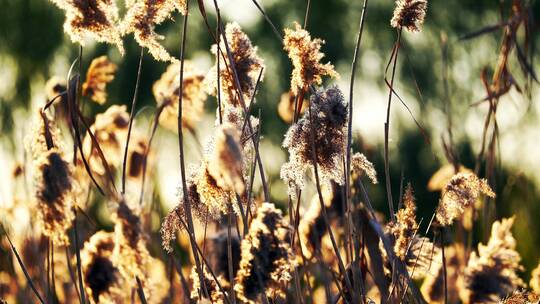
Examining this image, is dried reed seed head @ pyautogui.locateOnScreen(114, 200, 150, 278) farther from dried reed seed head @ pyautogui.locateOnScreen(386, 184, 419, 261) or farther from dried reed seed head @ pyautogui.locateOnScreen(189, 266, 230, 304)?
dried reed seed head @ pyautogui.locateOnScreen(386, 184, 419, 261)

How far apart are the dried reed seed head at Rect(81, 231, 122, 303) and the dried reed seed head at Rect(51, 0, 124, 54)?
43 cm

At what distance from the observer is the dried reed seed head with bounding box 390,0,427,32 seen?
210 centimetres

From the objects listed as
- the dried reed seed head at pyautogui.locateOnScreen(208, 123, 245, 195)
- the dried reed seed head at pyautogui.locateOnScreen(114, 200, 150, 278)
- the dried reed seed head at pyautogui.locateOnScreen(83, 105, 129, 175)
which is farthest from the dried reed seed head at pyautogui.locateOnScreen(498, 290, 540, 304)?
the dried reed seed head at pyautogui.locateOnScreen(83, 105, 129, 175)

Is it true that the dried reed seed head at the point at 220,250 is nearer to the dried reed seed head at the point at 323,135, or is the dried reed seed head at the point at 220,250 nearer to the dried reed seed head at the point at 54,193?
the dried reed seed head at the point at 323,135

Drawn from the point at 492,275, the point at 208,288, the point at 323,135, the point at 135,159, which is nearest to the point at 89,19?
the point at 323,135

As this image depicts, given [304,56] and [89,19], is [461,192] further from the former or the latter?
[89,19]

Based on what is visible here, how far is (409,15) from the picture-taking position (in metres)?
2.11

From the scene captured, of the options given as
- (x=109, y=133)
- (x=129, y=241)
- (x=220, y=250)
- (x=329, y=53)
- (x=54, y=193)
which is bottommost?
(x=129, y=241)

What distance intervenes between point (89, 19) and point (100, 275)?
0.51m

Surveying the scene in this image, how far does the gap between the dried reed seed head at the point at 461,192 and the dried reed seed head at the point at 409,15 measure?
351 millimetres

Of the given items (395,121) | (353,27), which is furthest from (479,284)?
(353,27)

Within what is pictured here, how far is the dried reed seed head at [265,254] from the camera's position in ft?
5.39

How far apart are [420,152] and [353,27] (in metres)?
3.13

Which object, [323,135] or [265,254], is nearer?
[265,254]
